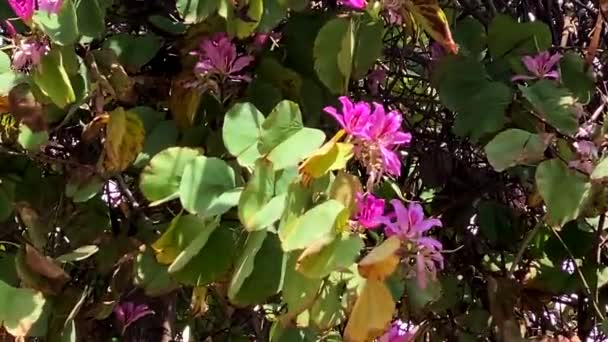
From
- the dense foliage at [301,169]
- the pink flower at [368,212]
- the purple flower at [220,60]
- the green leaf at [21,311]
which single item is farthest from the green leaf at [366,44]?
the green leaf at [21,311]

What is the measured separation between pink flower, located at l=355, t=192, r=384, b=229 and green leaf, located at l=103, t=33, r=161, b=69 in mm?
357

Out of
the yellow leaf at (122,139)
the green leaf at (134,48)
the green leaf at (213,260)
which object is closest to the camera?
the green leaf at (213,260)

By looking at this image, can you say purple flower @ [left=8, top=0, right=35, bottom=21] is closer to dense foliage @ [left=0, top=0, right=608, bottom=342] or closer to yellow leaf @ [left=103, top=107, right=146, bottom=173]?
dense foliage @ [left=0, top=0, right=608, bottom=342]

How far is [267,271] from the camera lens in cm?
84

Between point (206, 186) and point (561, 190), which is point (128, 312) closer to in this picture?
point (206, 186)

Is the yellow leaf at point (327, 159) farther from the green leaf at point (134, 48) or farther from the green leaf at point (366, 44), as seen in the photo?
the green leaf at point (134, 48)

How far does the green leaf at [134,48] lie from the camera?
1.07 meters

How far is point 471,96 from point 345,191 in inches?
12.4

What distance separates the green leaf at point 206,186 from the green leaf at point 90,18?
0.66 feet

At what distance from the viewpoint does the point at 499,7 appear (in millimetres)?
1254

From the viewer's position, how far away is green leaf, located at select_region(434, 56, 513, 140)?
103cm

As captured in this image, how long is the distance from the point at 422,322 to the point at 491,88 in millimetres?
303

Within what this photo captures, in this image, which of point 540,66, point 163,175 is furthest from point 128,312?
point 540,66

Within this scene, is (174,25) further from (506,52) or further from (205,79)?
(506,52)
